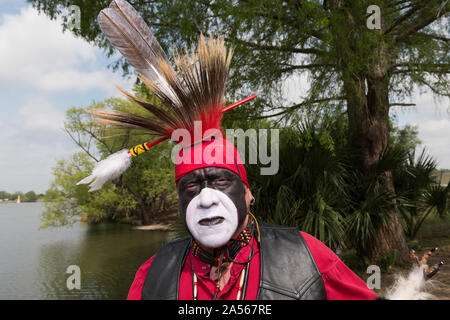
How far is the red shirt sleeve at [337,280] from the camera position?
1.46 m

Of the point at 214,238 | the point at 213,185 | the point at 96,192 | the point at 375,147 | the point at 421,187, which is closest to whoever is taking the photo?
the point at 214,238

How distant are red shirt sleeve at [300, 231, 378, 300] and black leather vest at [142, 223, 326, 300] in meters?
0.05

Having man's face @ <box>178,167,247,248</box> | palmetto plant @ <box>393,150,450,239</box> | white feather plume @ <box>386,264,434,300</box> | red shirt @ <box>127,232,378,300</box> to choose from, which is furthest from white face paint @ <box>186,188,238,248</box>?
palmetto plant @ <box>393,150,450,239</box>

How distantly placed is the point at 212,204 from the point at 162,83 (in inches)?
27.1

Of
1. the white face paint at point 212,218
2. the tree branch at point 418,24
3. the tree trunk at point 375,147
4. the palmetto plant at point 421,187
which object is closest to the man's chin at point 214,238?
the white face paint at point 212,218

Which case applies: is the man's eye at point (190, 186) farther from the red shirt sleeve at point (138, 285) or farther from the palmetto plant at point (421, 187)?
the palmetto plant at point (421, 187)

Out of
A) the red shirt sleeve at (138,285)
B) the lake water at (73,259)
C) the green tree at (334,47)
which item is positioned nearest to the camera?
the red shirt sleeve at (138,285)

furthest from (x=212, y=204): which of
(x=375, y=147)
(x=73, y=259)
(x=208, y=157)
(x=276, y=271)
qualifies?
(x=73, y=259)

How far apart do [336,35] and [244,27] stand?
1429mm

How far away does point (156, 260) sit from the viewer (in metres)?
1.74

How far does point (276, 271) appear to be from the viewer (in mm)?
1539

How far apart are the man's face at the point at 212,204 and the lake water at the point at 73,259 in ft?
35.9

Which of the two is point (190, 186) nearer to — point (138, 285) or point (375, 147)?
point (138, 285)
